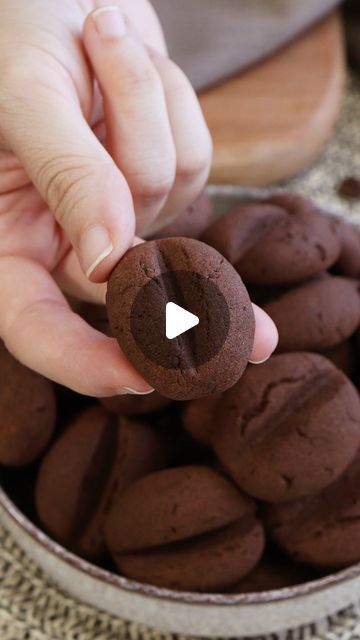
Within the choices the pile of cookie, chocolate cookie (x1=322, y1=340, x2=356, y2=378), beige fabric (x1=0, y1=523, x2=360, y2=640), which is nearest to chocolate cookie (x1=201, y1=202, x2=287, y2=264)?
the pile of cookie

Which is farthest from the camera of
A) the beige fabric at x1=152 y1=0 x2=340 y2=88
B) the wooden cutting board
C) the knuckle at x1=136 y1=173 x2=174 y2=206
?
the beige fabric at x1=152 y1=0 x2=340 y2=88

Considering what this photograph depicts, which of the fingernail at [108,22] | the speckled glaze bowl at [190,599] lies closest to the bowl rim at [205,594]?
the speckled glaze bowl at [190,599]

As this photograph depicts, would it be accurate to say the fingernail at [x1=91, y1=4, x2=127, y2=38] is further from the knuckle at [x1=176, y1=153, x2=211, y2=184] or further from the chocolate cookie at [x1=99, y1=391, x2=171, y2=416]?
the chocolate cookie at [x1=99, y1=391, x2=171, y2=416]

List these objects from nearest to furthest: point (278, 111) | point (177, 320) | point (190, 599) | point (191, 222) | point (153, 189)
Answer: point (177, 320) < point (190, 599) < point (153, 189) < point (191, 222) < point (278, 111)

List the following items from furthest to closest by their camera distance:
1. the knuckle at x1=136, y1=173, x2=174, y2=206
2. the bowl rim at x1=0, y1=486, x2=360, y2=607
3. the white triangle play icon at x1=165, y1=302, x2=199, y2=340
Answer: the knuckle at x1=136, y1=173, x2=174, y2=206 → the bowl rim at x1=0, y1=486, x2=360, y2=607 → the white triangle play icon at x1=165, y1=302, x2=199, y2=340

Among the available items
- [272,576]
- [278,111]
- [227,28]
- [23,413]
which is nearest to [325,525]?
[272,576]

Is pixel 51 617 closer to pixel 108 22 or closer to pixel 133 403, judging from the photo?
pixel 133 403
